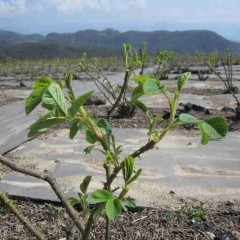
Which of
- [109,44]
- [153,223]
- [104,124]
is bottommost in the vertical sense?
[109,44]

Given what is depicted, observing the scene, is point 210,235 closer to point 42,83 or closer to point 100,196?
point 100,196

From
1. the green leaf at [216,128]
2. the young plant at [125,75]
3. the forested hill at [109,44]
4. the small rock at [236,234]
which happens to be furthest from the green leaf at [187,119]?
the forested hill at [109,44]

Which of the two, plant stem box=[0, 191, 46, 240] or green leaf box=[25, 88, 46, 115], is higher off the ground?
green leaf box=[25, 88, 46, 115]

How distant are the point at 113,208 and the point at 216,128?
0.30 meters

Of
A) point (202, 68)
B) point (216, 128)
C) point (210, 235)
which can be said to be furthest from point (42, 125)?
point (202, 68)

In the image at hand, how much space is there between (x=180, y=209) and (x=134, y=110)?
12.7ft

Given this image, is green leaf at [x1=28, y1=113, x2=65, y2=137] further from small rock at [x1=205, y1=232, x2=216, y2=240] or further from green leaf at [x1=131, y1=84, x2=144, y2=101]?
small rock at [x1=205, y1=232, x2=216, y2=240]

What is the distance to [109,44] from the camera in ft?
374

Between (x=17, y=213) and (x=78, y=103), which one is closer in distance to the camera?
(x=78, y=103)

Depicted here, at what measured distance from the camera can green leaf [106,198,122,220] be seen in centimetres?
97

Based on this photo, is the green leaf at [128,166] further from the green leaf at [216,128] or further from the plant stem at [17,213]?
the plant stem at [17,213]

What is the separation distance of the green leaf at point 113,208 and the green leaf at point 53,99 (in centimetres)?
26

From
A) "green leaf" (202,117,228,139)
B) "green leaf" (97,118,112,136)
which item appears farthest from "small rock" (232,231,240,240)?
"green leaf" (202,117,228,139)

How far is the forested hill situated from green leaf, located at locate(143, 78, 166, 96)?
164ft
